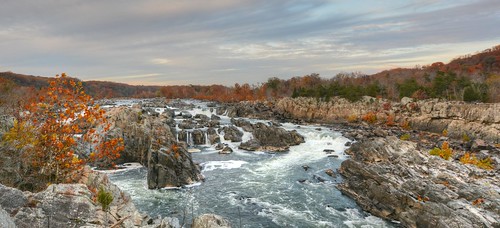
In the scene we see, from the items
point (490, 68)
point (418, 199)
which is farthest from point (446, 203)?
point (490, 68)

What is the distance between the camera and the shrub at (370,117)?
59412 mm

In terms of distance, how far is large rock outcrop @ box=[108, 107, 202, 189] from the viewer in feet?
82.0

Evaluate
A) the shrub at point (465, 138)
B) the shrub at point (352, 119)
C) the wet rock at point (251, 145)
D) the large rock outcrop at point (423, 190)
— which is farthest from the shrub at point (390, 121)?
the wet rock at point (251, 145)

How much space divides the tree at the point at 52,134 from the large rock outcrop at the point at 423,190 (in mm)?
17306

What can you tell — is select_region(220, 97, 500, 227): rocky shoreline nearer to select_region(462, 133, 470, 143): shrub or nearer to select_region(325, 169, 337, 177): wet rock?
select_region(462, 133, 470, 143): shrub

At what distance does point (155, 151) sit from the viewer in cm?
2588

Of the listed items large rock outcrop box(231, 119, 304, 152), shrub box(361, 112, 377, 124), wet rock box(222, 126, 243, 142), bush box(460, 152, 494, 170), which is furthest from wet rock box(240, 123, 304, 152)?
shrub box(361, 112, 377, 124)

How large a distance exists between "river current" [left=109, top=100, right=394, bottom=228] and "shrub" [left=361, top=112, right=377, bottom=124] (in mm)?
28522

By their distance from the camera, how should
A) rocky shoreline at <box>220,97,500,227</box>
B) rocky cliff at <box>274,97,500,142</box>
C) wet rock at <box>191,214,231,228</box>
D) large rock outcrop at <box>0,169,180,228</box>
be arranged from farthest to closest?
rocky cliff at <box>274,97,500,142</box>
rocky shoreline at <box>220,97,500,227</box>
wet rock at <box>191,214,231,228</box>
large rock outcrop at <box>0,169,180,228</box>

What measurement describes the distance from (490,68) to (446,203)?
126 m

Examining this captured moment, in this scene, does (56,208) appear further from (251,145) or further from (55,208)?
(251,145)

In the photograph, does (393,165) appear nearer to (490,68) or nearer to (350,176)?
(350,176)

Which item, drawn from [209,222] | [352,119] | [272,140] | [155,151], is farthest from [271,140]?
[209,222]

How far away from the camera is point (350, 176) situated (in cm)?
2611
